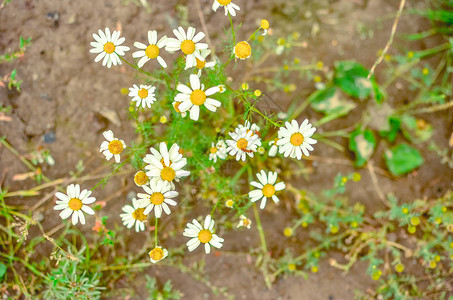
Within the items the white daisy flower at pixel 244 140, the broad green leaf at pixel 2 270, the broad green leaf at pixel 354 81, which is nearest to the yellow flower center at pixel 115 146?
the white daisy flower at pixel 244 140

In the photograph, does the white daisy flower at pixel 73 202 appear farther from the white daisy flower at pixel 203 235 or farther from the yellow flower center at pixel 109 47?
the yellow flower center at pixel 109 47

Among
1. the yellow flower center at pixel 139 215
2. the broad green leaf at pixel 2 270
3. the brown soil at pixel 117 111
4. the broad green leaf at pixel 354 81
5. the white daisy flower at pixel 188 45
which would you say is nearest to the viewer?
the white daisy flower at pixel 188 45

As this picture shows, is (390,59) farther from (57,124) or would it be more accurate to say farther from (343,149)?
(57,124)

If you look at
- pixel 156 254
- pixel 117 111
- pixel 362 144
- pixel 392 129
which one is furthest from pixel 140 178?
pixel 392 129

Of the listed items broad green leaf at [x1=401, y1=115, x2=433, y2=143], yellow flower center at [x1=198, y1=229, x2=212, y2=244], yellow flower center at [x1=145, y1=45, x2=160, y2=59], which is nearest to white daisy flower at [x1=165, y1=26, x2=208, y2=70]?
yellow flower center at [x1=145, y1=45, x2=160, y2=59]

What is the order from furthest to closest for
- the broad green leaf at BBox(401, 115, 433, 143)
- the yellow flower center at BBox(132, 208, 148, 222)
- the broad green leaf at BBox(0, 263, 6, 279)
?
the broad green leaf at BBox(401, 115, 433, 143) < the broad green leaf at BBox(0, 263, 6, 279) < the yellow flower center at BBox(132, 208, 148, 222)

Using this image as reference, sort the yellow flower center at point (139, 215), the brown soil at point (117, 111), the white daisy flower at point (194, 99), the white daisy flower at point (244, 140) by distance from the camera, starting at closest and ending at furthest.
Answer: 1. the white daisy flower at point (194, 99)
2. the white daisy flower at point (244, 140)
3. the yellow flower center at point (139, 215)
4. the brown soil at point (117, 111)

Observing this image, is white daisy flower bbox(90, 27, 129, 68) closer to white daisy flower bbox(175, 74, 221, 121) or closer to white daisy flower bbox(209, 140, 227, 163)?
white daisy flower bbox(175, 74, 221, 121)
